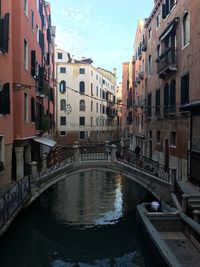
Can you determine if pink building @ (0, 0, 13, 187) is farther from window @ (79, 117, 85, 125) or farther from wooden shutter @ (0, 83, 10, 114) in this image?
window @ (79, 117, 85, 125)

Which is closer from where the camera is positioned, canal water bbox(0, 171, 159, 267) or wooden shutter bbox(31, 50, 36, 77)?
canal water bbox(0, 171, 159, 267)

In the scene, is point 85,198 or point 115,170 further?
point 85,198

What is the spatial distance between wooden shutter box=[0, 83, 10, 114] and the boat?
6.40 meters

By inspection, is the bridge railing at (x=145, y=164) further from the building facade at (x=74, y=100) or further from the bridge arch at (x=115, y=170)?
the building facade at (x=74, y=100)

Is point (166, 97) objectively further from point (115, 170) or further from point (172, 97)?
point (115, 170)

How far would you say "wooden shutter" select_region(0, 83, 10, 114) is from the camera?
13.8 metres

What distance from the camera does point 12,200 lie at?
12.6 meters

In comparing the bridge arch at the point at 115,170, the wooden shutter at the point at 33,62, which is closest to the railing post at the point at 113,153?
the bridge arch at the point at 115,170

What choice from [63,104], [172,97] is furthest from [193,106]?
[63,104]

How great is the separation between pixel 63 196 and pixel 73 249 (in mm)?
8399

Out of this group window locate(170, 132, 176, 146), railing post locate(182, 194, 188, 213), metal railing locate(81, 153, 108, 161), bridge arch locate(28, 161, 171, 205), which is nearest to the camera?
railing post locate(182, 194, 188, 213)

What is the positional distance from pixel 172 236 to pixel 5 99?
7957 mm

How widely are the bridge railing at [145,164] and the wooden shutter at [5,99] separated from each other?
670 centimetres

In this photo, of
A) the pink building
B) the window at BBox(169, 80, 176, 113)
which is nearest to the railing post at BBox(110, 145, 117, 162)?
the window at BBox(169, 80, 176, 113)
